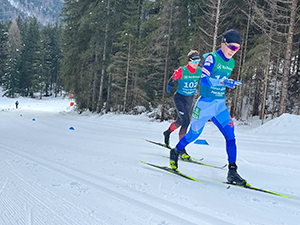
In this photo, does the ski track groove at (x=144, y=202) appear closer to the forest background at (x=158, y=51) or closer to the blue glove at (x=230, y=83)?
the blue glove at (x=230, y=83)

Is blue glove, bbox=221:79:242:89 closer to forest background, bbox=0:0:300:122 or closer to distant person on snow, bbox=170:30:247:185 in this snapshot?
distant person on snow, bbox=170:30:247:185

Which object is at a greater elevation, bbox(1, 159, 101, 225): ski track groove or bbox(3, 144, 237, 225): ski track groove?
bbox(3, 144, 237, 225): ski track groove

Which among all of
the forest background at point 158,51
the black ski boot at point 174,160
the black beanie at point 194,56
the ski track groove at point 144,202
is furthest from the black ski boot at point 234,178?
the forest background at point 158,51

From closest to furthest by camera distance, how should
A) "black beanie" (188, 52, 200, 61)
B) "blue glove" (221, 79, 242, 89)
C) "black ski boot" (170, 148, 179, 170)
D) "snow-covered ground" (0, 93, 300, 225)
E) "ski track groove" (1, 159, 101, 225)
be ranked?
"ski track groove" (1, 159, 101, 225), "snow-covered ground" (0, 93, 300, 225), "blue glove" (221, 79, 242, 89), "black ski boot" (170, 148, 179, 170), "black beanie" (188, 52, 200, 61)

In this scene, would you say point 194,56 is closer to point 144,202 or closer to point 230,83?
point 230,83

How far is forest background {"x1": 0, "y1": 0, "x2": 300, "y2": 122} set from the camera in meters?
15.2

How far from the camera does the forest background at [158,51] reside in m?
15.2

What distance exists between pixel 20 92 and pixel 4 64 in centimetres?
871

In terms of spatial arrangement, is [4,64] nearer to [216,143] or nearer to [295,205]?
[216,143]

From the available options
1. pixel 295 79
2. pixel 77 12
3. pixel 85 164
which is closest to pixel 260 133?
pixel 85 164

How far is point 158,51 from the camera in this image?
17.5 metres

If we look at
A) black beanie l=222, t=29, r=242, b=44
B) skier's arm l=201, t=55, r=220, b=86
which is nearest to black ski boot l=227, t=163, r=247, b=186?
skier's arm l=201, t=55, r=220, b=86

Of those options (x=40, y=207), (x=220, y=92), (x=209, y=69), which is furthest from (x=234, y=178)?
(x=40, y=207)

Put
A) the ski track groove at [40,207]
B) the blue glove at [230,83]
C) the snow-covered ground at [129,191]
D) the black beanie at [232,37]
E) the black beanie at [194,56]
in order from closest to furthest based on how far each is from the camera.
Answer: the ski track groove at [40,207], the snow-covered ground at [129,191], the blue glove at [230,83], the black beanie at [232,37], the black beanie at [194,56]
